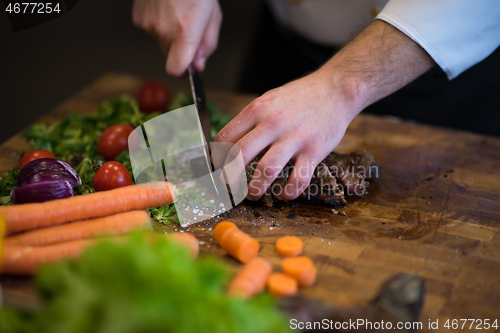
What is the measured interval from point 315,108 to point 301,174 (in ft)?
1.09

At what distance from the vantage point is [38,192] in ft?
6.20

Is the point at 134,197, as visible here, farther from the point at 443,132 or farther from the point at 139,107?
the point at 443,132

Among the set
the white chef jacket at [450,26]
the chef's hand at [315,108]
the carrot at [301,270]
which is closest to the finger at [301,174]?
the chef's hand at [315,108]

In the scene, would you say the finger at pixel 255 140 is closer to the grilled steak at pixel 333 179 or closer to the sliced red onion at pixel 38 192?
the grilled steak at pixel 333 179

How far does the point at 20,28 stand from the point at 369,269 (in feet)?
7.03

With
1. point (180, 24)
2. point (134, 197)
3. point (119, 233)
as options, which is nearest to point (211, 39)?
point (180, 24)

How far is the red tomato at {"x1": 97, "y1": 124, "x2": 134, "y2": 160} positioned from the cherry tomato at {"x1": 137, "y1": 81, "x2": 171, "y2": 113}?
24.8 inches

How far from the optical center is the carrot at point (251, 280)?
1413mm

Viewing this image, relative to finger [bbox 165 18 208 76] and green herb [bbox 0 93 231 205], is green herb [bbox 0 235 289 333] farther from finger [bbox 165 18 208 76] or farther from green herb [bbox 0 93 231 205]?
finger [bbox 165 18 208 76]

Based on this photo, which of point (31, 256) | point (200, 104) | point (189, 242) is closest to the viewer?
point (31, 256)

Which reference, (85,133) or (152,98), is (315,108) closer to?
(152,98)

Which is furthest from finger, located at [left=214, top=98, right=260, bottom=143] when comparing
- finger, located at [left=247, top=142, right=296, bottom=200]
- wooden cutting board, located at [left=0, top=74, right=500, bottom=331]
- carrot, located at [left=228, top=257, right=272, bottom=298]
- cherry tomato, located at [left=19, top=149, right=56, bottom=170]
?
cherry tomato, located at [left=19, top=149, right=56, bottom=170]

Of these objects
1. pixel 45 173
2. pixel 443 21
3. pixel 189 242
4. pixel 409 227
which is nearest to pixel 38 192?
pixel 45 173

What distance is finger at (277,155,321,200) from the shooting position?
6.26 ft
